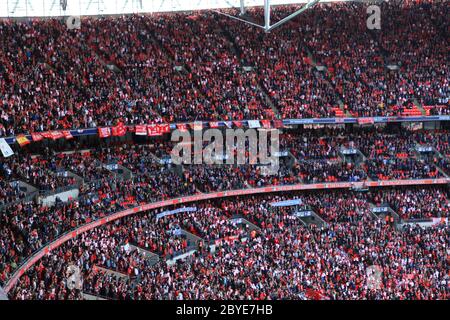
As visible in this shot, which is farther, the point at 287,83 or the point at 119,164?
the point at 287,83

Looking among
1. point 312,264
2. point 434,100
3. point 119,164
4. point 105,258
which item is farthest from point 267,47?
point 105,258

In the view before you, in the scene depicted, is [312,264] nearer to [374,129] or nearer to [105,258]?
[105,258]

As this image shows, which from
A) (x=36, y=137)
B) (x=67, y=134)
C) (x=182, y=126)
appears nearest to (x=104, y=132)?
(x=67, y=134)

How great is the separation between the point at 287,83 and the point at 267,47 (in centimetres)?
467

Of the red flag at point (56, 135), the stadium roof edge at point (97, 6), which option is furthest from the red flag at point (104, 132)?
the stadium roof edge at point (97, 6)

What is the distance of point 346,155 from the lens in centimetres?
4250

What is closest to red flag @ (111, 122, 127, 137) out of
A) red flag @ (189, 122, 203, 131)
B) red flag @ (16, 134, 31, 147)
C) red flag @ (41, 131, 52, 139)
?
red flag @ (41, 131, 52, 139)

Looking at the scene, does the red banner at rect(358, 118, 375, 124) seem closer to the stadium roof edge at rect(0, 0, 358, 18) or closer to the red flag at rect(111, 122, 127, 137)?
the stadium roof edge at rect(0, 0, 358, 18)

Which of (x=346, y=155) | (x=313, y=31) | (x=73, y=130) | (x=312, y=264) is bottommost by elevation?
(x=312, y=264)
